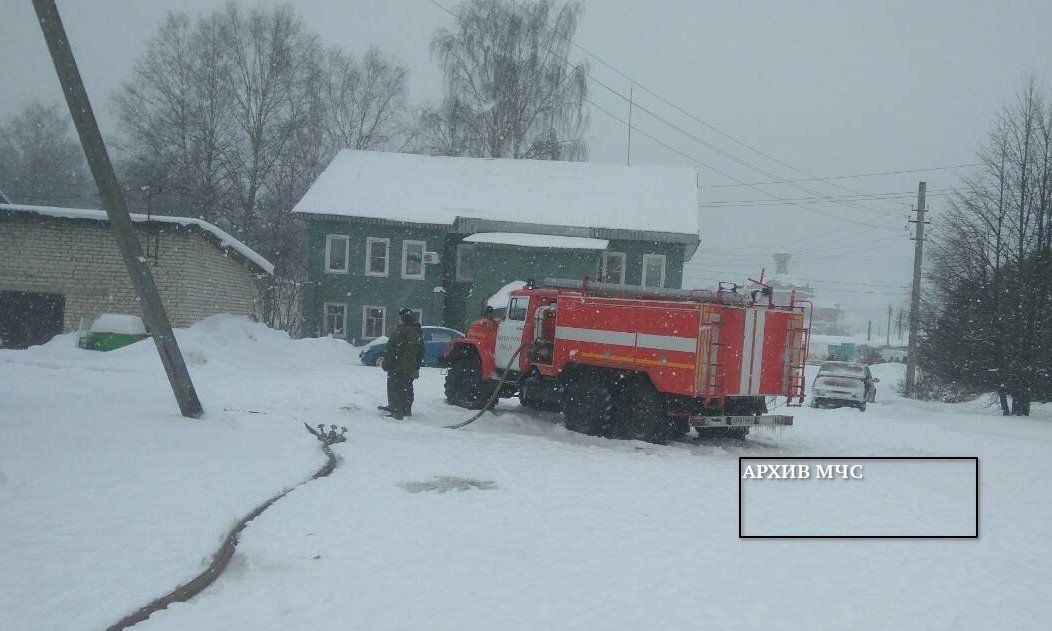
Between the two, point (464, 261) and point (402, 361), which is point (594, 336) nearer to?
point (402, 361)

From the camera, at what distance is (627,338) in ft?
44.0

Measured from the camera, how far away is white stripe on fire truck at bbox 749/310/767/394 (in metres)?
13.0

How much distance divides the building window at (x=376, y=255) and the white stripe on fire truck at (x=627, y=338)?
23.7m

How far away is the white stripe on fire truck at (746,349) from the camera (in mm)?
12836

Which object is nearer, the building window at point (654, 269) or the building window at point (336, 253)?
the building window at point (654, 269)

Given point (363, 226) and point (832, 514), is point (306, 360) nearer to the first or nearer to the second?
point (363, 226)

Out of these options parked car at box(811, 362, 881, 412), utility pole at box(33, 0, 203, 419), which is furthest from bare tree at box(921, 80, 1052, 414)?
utility pole at box(33, 0, 203, 419)

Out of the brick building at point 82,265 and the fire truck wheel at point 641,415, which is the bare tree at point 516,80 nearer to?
the brick building at point 82,265

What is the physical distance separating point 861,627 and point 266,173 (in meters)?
44.3

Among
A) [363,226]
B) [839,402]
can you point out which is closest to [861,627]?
[839,402]

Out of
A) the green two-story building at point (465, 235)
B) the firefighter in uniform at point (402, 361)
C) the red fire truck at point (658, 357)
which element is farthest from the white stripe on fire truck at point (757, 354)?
the green two-story building at point (465, 235)

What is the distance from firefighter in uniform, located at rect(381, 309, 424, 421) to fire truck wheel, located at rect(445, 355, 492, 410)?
1786 millimetres

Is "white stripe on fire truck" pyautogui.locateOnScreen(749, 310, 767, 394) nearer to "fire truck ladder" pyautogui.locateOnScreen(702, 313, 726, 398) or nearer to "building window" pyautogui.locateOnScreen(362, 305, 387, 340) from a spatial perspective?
"fire truck ladder" pyautogui.locateOnScreen(702, 313, 726, 398)

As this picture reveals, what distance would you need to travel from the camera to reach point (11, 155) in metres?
61.6
